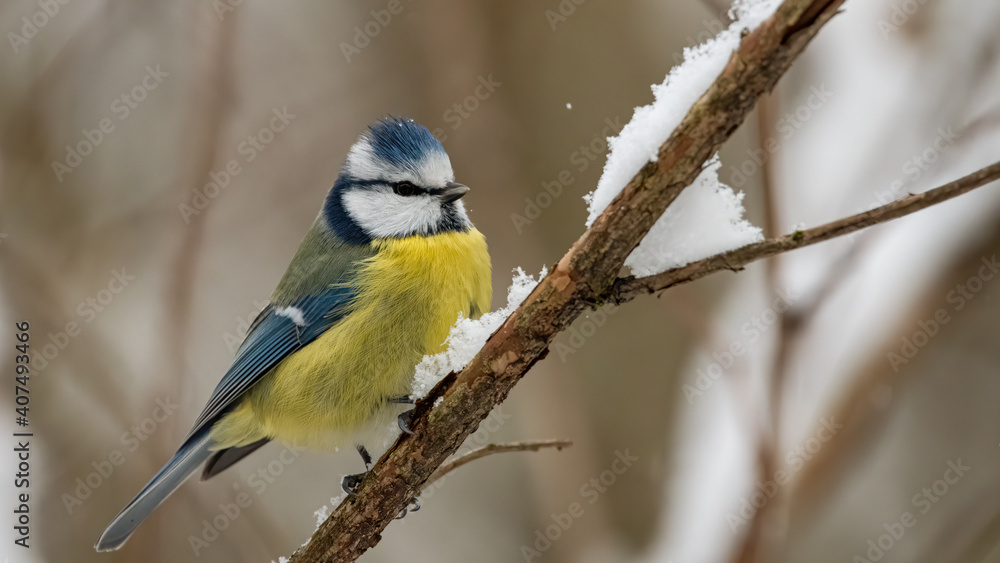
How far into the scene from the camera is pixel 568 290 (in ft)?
4.29

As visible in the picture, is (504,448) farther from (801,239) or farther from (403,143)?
(403,143)

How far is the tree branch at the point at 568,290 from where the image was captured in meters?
1.03

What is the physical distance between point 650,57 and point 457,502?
252 centimetres

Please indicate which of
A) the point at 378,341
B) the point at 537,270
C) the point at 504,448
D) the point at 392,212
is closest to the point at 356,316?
the point at 378,341

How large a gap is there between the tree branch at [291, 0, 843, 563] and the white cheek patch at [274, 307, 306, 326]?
741 millimetres

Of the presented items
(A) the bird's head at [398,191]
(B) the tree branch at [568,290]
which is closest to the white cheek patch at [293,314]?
(A) the bird's head at [398,191]

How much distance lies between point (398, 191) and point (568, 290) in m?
1.30

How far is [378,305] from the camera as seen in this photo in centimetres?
214

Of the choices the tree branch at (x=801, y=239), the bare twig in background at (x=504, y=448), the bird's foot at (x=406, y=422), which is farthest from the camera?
the bare twig in background at (x=504, y=448)

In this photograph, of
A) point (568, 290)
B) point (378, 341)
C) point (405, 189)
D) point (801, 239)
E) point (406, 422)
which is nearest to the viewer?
point (801, 239)

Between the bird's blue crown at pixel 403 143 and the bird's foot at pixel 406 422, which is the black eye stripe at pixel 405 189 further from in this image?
the bird's foot at pixel 406 422

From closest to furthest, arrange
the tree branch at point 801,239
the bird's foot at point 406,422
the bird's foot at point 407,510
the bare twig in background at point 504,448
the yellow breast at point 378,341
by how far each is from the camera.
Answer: the tree branch at point 801,239 < the bird's foot at point 406,422 < the bare twig in background at point 504,448 < the bird's foot at point 407,510 < the yellow breast at point 378,341

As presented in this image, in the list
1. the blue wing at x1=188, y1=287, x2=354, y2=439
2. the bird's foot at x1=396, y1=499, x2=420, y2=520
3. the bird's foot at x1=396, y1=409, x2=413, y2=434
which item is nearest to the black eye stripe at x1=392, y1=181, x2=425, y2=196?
the blue wing at x1=188, y1=287, x2=354, y2=439

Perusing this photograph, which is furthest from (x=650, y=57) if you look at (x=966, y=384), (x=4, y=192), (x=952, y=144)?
(x=4, y=192)
